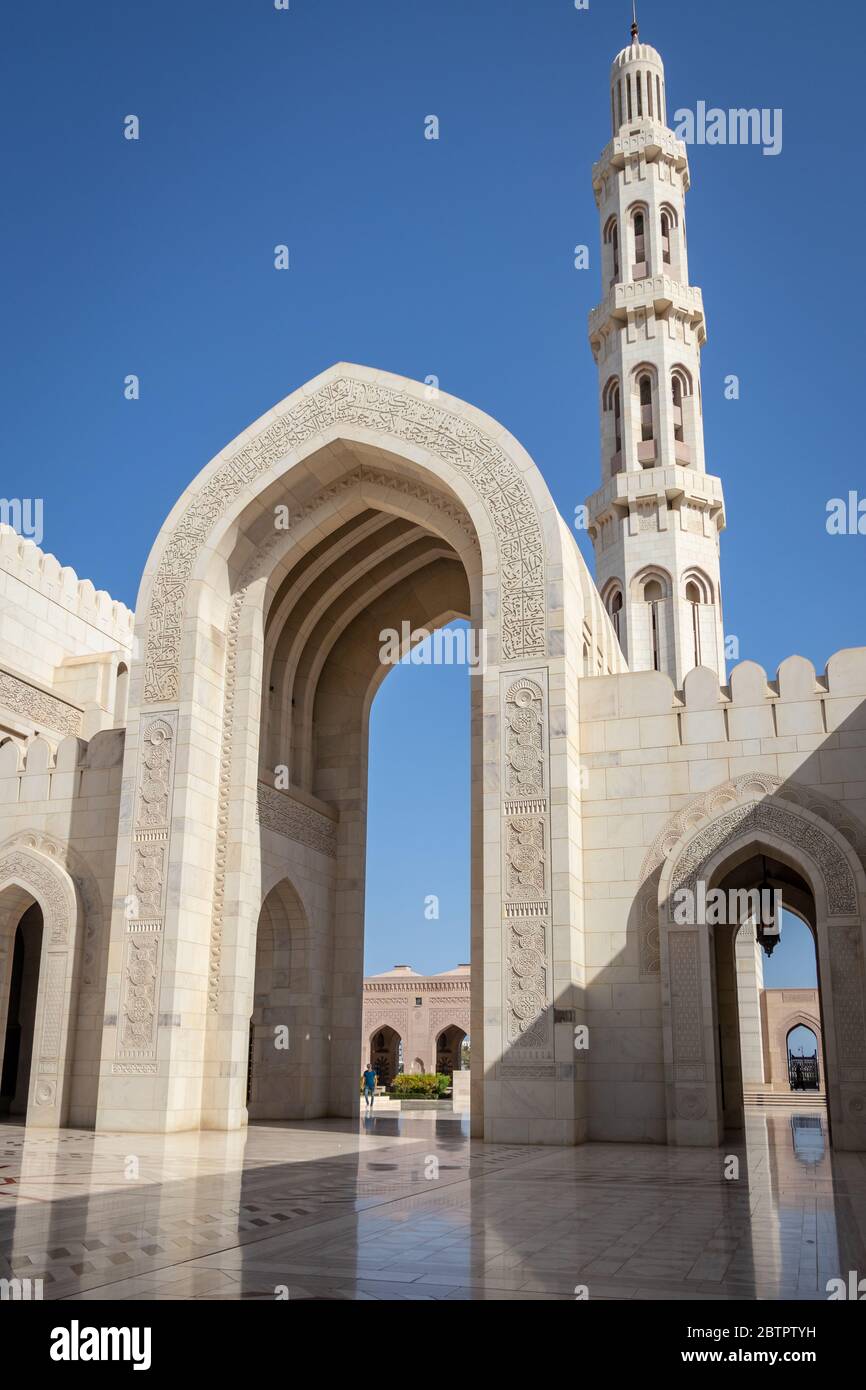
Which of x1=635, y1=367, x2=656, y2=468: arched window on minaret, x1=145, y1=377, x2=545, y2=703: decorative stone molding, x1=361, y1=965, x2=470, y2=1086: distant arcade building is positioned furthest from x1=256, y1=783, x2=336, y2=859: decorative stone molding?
x1=361, y1=965, x2=470, y2=1086: distant arcade building

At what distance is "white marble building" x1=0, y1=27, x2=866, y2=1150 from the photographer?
12.3m

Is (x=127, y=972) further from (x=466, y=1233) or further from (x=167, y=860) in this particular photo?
(x=466, y=1233)

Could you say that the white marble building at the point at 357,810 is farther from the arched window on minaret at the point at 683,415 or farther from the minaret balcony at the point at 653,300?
the minaret balcony at the point at 653,300

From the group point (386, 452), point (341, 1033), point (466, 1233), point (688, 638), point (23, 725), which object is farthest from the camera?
point (688, 638)

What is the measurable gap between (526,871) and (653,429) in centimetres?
1411

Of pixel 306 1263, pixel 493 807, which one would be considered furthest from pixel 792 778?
pixel 306 1263

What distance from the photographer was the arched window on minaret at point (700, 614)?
76.7 ft

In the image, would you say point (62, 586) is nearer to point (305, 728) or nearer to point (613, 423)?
point (305, 728)

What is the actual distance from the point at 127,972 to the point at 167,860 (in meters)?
1.39

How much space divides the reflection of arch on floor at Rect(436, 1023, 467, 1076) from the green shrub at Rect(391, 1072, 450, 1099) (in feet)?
27.1

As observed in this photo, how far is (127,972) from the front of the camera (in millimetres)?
13742

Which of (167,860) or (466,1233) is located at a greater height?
(167,860)

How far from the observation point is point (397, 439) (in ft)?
48.8
